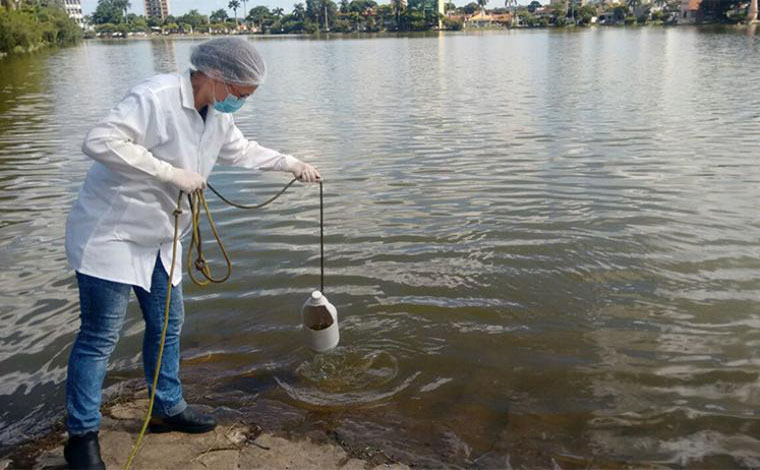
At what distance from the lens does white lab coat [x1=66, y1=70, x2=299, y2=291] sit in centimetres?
291

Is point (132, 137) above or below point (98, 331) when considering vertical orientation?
above

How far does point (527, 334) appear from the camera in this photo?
5.41m

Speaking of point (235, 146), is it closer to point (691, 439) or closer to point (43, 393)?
point (43, 393)

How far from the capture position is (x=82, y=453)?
10.9 ft

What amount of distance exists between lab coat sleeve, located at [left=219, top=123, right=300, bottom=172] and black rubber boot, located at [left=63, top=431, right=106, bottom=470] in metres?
1.79

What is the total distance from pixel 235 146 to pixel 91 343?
140 cm

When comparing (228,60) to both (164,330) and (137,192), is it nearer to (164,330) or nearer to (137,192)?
(137,192)

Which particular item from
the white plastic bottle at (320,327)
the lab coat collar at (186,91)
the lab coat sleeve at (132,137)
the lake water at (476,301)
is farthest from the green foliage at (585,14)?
the lab coat sleeve at (132,137)

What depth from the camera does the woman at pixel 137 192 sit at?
9.73ft

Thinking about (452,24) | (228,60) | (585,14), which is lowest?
(228,60)

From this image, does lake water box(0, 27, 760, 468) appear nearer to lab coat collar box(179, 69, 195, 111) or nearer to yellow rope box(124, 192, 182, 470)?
yellow rope box(124, 192, 182, 470)

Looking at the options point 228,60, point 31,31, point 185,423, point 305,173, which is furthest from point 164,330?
point 31,31

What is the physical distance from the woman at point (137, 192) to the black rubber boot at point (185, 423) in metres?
0.53

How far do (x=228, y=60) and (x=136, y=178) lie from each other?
2.54 ft
